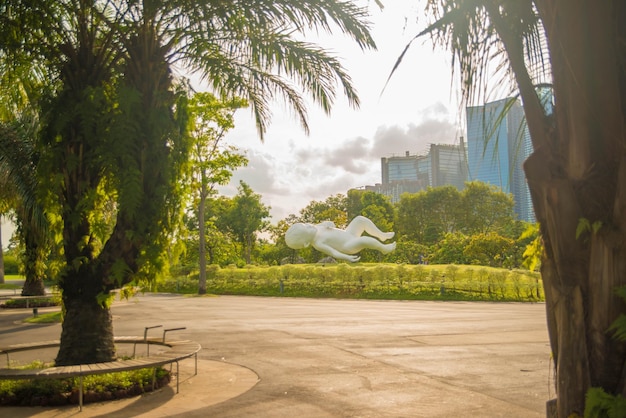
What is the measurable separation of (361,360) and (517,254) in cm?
3340

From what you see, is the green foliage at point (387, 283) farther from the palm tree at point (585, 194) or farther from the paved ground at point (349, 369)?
the palm tree at point (585, 194)

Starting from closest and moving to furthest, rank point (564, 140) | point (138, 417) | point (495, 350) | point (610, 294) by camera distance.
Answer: point (610, 294) → point (564, 140) → point (138, 417) → point (495, 350)

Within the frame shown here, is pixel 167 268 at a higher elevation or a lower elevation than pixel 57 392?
higher

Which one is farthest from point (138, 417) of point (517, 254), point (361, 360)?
point (517, 254)

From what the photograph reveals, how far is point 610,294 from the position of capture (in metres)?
2.79

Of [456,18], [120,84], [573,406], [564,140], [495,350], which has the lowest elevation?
[495,350]

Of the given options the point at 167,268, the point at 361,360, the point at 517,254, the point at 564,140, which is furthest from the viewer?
the point at 517,254

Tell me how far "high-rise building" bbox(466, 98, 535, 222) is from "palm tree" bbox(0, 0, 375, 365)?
184 inches

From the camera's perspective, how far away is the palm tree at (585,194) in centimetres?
283

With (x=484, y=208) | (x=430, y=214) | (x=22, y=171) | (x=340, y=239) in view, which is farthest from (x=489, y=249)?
(x=22, y=171)

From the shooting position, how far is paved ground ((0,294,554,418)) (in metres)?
6.14

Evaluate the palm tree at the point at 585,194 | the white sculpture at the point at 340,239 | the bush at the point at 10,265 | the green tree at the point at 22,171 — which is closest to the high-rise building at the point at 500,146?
the palm tree at the point at 585,194

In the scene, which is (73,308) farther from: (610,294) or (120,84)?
(610,294)

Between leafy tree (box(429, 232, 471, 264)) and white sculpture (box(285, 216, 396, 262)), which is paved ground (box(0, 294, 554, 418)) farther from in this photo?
leafy tree (box(429, 232, 471, 264))
